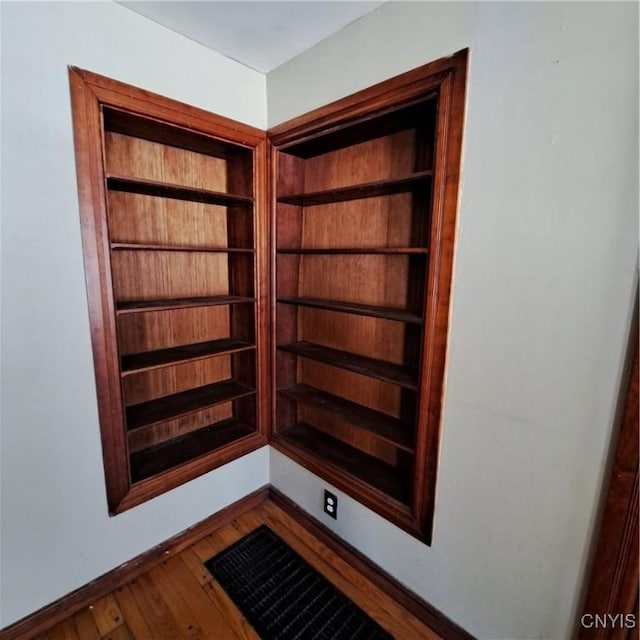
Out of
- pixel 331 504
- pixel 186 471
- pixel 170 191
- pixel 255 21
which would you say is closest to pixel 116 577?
pixel 186 471

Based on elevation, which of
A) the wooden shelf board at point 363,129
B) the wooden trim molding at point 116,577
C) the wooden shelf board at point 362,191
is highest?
the wooden shelf board at point 363,129

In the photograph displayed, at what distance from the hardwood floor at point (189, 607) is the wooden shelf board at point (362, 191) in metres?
1.74

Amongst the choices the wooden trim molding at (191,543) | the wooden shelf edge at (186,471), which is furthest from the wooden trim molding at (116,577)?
the wooden shelf edge at (186,471)

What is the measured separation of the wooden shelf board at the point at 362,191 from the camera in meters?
1.32

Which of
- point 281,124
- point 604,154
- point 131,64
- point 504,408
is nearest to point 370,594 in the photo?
point 504,408

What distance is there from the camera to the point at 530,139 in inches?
38.4

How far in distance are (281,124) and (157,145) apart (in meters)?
0.60

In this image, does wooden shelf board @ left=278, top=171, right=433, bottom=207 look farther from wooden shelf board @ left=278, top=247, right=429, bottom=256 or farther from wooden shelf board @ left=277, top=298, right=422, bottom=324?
wooden shelf board @ left=277, top=298, right=422, bottom=324

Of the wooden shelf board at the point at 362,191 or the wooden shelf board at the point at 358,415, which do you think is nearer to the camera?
the wooden shelf board at the point at 362,191

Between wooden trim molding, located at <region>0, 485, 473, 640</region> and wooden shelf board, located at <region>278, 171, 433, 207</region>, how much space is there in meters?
1.67

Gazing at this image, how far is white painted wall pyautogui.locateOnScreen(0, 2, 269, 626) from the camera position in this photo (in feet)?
3.71

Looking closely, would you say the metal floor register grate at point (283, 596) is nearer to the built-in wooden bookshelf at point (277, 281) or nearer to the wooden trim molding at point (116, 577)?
the wooden trim molding at point (116, 577)

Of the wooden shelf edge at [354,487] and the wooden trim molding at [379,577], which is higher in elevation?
the wooden shelf edge at [354,487]

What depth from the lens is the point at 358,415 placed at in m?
1.67
